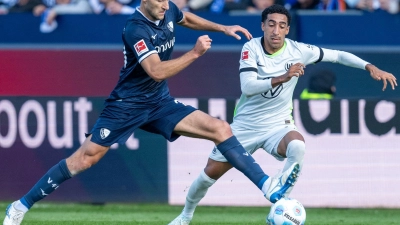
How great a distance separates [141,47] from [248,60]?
1159 mm

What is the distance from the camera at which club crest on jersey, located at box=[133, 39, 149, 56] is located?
7.20 m

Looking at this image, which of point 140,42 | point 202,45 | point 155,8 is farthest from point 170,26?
point 202,45

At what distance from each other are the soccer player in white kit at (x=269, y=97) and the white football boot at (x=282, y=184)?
852 mm

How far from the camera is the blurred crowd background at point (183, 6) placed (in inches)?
508

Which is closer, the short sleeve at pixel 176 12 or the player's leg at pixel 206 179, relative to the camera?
the short sleeve at pixel 176 12

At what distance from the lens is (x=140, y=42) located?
23.7 ft

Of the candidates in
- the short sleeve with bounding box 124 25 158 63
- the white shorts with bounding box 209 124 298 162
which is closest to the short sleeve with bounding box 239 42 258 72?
the white shorts with bounding box 209 124 298 162

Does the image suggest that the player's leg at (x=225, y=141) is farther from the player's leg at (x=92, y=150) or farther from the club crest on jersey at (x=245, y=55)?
the club crest on jersey at (x=245, y=55)

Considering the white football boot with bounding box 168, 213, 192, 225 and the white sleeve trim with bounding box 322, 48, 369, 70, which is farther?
the white football boot with bounding box 168, 213, 192, 225

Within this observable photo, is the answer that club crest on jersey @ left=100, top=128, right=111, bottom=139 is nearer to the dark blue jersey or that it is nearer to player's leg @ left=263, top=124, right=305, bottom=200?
the dark blue jersey

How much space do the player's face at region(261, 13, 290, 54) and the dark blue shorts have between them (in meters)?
1.00

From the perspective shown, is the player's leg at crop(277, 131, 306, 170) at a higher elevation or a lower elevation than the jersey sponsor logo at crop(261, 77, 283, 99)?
lower

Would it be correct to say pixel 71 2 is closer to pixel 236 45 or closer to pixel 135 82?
pixel 236 45

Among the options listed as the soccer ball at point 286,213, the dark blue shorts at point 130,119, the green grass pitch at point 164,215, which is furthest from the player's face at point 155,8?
the green grass pitch at point 164,215
